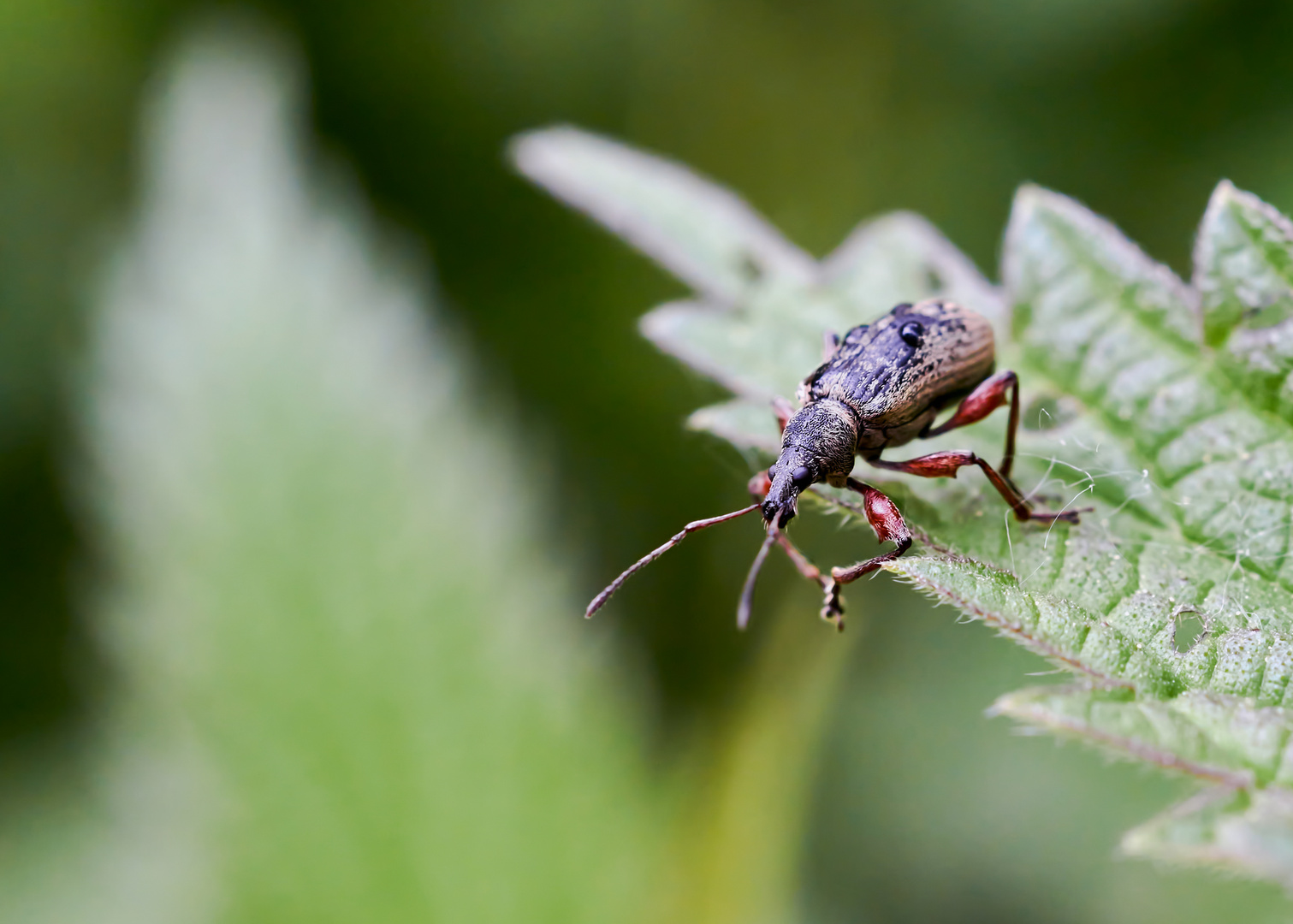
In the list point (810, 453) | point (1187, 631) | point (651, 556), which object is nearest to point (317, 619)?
point (651, 556)

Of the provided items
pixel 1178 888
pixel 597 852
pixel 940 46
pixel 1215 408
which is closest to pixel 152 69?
pixel 940 46

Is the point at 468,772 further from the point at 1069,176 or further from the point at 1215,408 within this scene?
the point at 1069,176

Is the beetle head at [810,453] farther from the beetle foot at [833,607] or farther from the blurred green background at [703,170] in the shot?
the blurred green background at [703,170]

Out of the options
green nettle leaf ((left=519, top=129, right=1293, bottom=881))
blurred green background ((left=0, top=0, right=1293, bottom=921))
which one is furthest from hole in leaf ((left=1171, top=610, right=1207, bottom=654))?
blurred green background ((left=0, top=0, right=1293, bottom=921))

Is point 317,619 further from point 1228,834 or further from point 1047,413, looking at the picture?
point 1228,834

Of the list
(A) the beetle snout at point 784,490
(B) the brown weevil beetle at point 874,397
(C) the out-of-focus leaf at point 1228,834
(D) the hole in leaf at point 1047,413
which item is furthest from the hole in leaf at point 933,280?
(C) the out-of-focus leaf at point 1228,834
